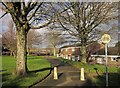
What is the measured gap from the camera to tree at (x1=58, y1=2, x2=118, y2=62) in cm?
2939

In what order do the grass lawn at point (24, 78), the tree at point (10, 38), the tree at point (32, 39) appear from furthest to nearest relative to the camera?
the tree at point (32, 39)
the tree at point (10, 38)
the grass lawn at point (24, 78)

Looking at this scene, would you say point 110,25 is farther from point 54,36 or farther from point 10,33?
point 10,33

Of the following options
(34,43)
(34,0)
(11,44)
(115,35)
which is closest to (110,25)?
(115,35)

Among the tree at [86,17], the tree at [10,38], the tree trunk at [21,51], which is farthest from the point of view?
the tree at [10,38]

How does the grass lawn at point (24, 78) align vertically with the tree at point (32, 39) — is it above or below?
below

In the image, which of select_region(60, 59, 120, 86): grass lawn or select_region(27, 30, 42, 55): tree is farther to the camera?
select_region(27, 30, 42, 55): tree

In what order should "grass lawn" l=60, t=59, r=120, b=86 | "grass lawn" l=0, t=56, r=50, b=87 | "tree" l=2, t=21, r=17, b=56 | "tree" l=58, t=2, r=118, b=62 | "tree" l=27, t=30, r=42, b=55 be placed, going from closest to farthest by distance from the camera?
"grass lawn" l=0, t=56, r=50, b=87, "grass lawn" l=60, t=59, r=120, b=86, "tree" l=58, t=2, r=118, b=62, "tree" l=2, t=21, r=17, b=56, "tree" l=27, t=30, r=42, b=55

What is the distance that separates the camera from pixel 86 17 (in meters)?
31.5

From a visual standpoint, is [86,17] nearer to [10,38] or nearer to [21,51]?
[21,51]

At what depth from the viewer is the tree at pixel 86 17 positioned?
96.4 ft

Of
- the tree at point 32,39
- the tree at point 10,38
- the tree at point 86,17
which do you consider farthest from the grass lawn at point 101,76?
the tree at point 32,39

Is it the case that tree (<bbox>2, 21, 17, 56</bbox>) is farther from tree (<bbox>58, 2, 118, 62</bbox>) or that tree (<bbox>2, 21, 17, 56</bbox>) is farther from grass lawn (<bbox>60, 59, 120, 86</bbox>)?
grass lawn (<bbox>60, 59, 120, 86</bbox>)

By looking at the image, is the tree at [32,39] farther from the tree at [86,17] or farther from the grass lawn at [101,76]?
the grass lawn at [101,76]

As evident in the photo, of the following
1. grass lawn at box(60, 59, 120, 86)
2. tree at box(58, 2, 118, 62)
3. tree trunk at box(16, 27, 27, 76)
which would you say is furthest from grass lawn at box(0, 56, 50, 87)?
tree at box(58, 2, 118, 62)
